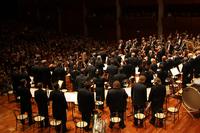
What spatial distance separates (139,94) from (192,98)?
1.89 m

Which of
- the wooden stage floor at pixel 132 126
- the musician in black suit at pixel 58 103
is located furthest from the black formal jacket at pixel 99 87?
the musician in black suit at pixel 58 103

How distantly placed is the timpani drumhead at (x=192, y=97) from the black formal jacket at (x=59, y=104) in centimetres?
424

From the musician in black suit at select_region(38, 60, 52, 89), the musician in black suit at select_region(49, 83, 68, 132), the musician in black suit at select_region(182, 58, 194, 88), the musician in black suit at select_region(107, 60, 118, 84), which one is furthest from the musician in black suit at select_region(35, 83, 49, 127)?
the musician in black suit at select_region(182, 58, 194, 88)

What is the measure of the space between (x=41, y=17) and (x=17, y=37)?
716 cm

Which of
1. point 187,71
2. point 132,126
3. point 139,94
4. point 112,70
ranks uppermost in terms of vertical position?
point 112,70

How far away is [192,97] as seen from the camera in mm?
10680

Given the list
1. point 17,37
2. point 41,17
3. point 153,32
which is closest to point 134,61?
point 153,32

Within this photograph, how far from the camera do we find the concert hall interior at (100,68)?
34.4ft

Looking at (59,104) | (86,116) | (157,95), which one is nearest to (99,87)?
(86,116)

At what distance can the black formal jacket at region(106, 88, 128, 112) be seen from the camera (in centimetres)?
1016

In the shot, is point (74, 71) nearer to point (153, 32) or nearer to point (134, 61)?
point (134, 61)

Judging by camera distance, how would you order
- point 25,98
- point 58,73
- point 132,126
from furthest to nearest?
point 58,73 < point 25,98 < point 132,126

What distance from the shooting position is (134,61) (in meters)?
15.5

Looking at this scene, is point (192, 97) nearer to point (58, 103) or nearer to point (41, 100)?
point (58, 103)
